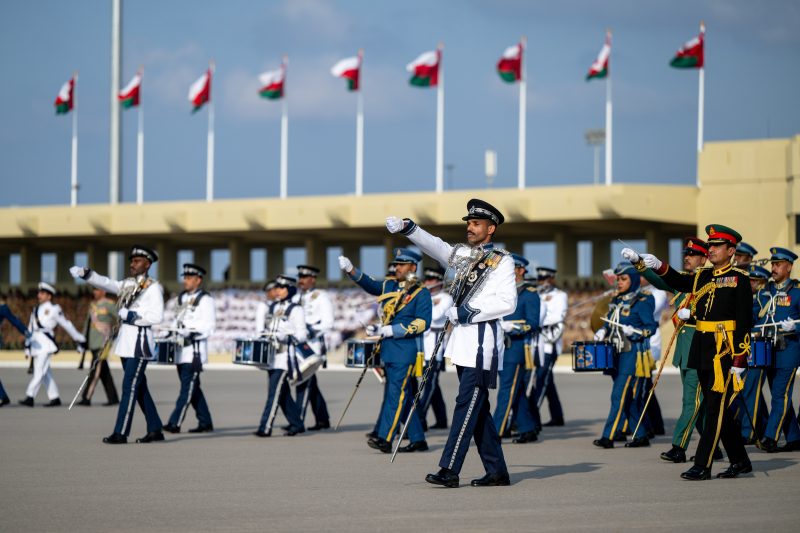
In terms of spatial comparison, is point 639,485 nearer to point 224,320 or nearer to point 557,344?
point 557,344

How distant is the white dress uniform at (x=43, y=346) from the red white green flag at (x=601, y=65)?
23926 millimetres

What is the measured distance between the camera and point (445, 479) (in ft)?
A: 33.4

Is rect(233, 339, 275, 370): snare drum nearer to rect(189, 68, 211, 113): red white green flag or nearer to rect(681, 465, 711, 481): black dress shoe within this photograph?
rect(681, 465, 711, 481): black dress shoe

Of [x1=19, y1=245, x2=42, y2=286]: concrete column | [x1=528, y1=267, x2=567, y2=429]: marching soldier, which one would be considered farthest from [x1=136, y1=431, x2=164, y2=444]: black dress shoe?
[x1=19, y1=245, x2=42, y2=286]: concrete column

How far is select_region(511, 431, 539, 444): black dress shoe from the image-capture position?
14805 mm

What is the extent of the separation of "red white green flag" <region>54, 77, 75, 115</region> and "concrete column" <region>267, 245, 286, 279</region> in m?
9.58

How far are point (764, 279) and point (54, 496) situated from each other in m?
8.12

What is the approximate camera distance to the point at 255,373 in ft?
109

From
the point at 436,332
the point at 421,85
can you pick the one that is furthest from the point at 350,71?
the point at 436,332

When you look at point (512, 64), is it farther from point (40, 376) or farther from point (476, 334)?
point (476, 334)

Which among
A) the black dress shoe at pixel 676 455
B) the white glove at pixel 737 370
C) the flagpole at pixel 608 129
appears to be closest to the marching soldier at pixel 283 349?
the black dress shoe at pixel 676 455

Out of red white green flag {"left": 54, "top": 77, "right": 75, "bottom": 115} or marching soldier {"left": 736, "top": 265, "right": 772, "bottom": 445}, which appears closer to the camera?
marching soldier {"left": 736, "top": 265, "right": 772, "bottom": 445}

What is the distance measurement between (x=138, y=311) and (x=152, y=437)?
4.52 ft

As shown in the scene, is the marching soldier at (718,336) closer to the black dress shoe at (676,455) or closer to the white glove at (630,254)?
the white glove at (630,254)
